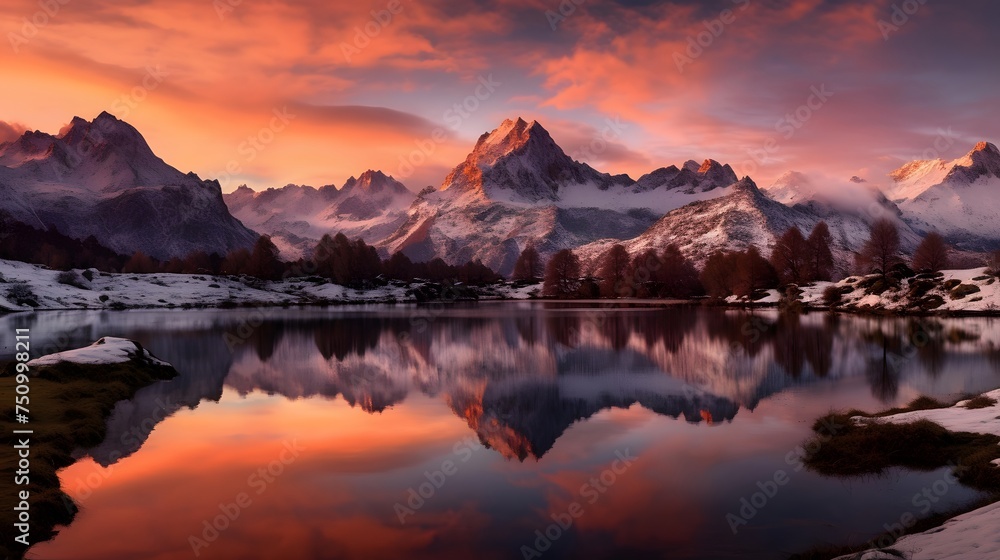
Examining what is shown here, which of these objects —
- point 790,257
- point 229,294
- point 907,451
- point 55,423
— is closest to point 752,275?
point 790,257

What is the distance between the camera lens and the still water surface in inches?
614

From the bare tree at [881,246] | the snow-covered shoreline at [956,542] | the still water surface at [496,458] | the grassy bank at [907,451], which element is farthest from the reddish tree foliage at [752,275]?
the snow-covered shoreline at [956,542]

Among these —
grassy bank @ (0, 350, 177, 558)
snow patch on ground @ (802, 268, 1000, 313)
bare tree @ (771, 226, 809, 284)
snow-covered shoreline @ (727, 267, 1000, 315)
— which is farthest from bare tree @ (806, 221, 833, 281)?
grassy bank @ (0, 350, 177, 558)

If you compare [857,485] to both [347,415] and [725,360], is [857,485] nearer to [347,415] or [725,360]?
[347,415]

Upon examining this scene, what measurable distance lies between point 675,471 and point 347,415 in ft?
53.8

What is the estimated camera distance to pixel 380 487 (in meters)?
19.7

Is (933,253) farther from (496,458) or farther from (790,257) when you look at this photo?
(496,458)

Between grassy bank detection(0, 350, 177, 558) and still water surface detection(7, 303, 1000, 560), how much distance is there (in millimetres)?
621

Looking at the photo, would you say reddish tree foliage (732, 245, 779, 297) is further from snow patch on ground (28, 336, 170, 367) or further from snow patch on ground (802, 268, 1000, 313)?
snow patch on ground (28, 336, 170, 367)

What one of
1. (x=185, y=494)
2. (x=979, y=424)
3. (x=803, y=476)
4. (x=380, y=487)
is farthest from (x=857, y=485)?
(x=185, y=494)

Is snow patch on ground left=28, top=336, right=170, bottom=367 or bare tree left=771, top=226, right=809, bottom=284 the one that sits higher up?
bare tree left=771, top=226, right=809, bottom=284

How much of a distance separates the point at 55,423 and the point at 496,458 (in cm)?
1754

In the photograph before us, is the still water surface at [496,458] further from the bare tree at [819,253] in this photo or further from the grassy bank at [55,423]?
the bare tree at [819,253]

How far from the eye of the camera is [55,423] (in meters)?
25.5
